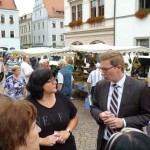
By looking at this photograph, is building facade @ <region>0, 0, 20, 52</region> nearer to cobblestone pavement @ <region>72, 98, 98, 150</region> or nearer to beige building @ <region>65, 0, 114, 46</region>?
beige building @ <region>65, 0, 114, 46</region>

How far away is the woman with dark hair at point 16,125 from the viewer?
1.39 meters

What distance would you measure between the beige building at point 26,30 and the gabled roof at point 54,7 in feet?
31.8

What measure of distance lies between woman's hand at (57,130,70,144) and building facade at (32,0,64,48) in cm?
5672

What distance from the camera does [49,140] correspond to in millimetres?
2598

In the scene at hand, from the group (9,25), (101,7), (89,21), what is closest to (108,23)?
Result: (101,7)

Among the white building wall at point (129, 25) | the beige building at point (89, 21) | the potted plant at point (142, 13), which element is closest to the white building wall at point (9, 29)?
the beige building at point (89, 21)

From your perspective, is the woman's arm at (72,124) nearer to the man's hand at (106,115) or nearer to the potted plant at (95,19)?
the man's hand at (106,115)

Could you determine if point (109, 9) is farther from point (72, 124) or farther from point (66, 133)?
point (66, 133)

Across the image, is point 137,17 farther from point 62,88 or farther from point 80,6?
point 62,88

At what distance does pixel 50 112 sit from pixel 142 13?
1581 cm

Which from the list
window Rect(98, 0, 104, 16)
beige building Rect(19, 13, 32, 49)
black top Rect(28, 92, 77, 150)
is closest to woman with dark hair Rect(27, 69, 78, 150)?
black top Rect(28, 92, 77, 150)

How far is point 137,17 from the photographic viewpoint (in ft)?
58.5

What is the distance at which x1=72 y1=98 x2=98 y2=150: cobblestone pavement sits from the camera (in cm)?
550

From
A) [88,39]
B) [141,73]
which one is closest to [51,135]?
[141,73]
